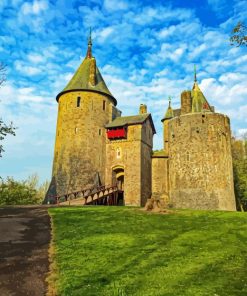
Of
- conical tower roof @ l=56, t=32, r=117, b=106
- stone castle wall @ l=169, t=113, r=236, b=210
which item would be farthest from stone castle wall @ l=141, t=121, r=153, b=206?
conical tower roof @ l=56, t=32, r=117, b=106

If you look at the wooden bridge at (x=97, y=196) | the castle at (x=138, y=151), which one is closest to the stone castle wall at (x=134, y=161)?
the castle at (x=138, y=151)

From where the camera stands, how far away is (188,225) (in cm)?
1459

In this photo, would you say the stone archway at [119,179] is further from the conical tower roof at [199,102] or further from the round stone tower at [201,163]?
the conical tower roof at [199,102]

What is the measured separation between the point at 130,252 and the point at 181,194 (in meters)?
20.5

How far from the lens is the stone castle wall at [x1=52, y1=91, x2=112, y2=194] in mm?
31703

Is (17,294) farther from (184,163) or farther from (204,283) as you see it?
(184,163)

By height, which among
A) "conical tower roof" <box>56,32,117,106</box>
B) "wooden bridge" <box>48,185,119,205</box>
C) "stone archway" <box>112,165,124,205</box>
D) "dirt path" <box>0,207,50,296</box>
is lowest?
"dirt path" <box>0,207,50,296</box>

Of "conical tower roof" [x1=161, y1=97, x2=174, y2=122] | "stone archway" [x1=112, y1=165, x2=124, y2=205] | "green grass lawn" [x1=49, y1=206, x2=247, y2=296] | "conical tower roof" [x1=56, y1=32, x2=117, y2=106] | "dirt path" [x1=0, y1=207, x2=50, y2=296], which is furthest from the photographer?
"conical tower roof" [x1=161, y1=97, x2=174, y2=122]

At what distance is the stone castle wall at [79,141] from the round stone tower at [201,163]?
7929mm

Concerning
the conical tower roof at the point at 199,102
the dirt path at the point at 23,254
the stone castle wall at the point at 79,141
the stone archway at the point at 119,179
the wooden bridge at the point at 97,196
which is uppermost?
the conical tower roof at the point at 199,102

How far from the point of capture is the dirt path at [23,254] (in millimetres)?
7926

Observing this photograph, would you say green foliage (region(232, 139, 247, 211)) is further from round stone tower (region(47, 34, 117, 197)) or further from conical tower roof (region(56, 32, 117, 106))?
conical tower roof (region(56, 32, 117, 106))

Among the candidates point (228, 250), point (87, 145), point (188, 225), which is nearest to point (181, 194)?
point (87, 145)

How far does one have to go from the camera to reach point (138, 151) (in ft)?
105
